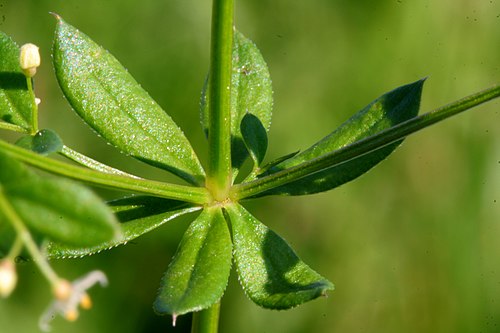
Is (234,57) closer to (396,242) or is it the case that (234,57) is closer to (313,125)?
(313,125)

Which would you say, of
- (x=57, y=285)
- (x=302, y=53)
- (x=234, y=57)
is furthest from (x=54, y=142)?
(x=302, y=53)

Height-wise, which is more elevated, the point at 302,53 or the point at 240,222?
the point at 302,53

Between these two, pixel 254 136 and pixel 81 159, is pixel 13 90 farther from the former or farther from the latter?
pixel 254 136

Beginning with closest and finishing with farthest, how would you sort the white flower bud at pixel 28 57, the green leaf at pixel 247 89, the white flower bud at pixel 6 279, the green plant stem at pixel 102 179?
1. the white flower bud at pixel 6 279
2. the green plant stem at pixel 102 179
3. the white flower bud at pixel 28 57
4. the green leaf at pixel 247 89

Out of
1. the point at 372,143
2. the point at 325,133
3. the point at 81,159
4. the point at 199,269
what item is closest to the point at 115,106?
the point at 81,159

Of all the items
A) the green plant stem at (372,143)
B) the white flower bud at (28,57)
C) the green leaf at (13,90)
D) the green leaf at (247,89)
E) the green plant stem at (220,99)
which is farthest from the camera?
the green leaf at (247,89)

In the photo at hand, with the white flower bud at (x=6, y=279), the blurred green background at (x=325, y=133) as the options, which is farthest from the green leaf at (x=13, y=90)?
the blurred green background at (x=325, y=133)

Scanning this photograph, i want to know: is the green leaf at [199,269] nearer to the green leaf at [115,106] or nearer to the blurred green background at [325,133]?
the green leaf at [115,106]
